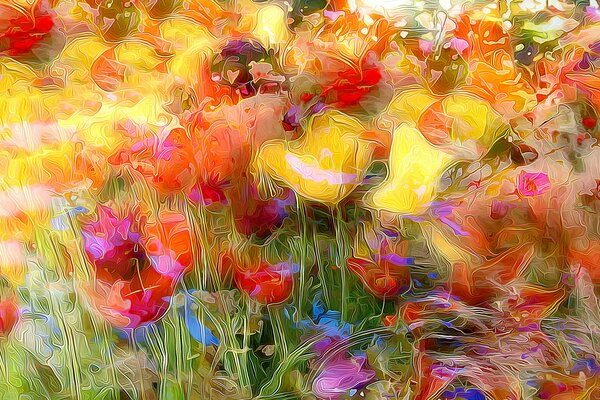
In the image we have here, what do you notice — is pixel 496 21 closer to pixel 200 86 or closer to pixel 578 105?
pixel 578 105

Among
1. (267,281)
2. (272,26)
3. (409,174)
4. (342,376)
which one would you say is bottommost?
(342,376)

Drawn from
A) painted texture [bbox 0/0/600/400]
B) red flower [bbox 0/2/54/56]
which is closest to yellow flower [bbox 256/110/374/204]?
painted texture [bbox 0/0/600/400]

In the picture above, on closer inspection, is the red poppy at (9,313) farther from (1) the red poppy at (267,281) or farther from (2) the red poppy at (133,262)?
(1) the red poppy at (267,281)

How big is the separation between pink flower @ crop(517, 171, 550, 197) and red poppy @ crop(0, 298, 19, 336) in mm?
633

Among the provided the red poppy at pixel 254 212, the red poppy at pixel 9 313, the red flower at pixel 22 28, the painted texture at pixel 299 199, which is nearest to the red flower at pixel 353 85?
the painted texture at pixel 299 199

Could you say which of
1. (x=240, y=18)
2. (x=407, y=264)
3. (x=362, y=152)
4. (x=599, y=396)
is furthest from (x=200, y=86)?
(x=599, y=396)

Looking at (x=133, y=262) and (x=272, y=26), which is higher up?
(x=272, y=26)

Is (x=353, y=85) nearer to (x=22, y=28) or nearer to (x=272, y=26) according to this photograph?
(x=272, y=26)

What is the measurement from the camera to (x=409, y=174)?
66 centimetres

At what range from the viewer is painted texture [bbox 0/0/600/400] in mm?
654

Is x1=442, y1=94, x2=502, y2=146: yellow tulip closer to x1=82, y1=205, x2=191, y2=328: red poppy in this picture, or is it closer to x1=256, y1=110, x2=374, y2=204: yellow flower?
x1=256, y1=110, x2=374, y2=204: yellow flower

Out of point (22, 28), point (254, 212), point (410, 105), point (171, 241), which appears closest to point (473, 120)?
point (410, 105)

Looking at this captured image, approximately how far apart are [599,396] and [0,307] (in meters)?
0.74

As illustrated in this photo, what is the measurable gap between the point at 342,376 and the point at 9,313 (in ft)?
1.38
